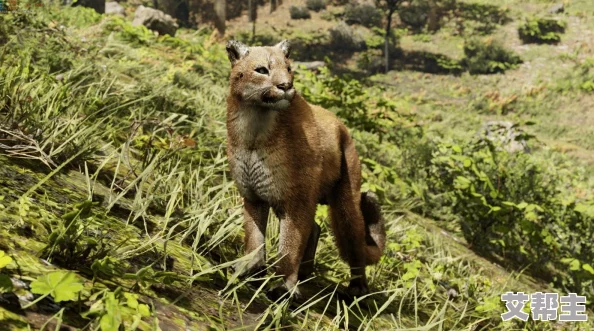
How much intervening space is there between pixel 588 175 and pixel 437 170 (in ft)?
27.1

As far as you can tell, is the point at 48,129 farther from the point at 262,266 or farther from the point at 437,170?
the point at 437,170

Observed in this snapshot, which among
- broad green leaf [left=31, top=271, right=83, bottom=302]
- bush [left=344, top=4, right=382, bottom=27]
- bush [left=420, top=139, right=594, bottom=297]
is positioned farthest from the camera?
bush [left=344, top=4, right=382, bottom=27]

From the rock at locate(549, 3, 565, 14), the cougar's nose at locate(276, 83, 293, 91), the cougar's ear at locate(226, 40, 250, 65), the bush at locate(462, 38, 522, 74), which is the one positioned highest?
the rock at locate(549, 3, 565, 14)

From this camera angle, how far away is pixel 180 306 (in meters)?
1.77

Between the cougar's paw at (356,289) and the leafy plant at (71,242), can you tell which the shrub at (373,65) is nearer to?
the cougar's paw at (356,289)

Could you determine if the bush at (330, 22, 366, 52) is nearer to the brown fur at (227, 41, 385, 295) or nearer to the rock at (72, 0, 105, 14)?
the rock at (72, 0, 105, 14)

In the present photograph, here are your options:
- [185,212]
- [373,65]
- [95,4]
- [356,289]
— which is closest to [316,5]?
[373,65]

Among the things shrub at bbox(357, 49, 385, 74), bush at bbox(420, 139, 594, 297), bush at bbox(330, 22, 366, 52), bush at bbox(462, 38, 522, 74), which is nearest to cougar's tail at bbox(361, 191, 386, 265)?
bush at bbox(420, 139, 594, 297)

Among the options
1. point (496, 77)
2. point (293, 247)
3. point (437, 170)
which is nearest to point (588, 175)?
point (437, 170)

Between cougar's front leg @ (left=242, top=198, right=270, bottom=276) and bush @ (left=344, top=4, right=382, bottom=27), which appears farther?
bush @ (left=344, top=4, right=382, bottom=27)

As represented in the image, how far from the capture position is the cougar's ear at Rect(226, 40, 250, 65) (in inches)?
90.9

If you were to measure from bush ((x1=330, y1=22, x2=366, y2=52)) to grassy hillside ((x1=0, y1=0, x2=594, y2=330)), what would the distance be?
583 inches

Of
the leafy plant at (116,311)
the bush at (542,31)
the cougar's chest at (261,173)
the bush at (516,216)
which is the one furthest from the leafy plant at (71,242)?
the bush at (542,31)

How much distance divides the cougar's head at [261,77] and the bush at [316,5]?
31.0 m
